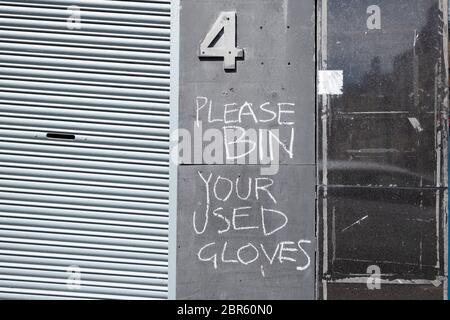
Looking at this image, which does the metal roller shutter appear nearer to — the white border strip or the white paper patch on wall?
the white border strip

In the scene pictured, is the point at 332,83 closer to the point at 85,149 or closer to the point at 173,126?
the point at 173,126

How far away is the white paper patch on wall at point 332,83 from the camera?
523cm

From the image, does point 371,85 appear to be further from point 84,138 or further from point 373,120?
point 84,138

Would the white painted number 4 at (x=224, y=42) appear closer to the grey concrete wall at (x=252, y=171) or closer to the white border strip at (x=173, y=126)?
the grey concrete wall at (x=252, y=171)

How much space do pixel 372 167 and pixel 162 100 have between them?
6.83ft

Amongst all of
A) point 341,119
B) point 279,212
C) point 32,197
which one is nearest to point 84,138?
point 32,197

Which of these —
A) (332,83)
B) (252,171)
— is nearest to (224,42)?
(332,83)

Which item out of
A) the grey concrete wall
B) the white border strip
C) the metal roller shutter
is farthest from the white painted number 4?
the metal roller shutter

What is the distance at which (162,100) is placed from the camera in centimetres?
536

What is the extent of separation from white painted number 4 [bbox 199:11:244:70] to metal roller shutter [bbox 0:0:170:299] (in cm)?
40

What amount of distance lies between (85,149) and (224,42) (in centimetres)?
168

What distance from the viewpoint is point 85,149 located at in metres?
5.36

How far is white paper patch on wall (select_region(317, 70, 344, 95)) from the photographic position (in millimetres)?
5227
